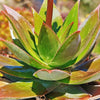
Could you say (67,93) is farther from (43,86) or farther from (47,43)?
(47,43)

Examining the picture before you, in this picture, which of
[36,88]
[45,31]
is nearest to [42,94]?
[36,88]

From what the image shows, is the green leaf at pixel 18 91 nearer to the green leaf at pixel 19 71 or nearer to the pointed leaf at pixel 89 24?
the green leaf at pixel 19 71

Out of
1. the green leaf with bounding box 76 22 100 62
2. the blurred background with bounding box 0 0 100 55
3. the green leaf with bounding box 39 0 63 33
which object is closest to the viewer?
the green leaf with bounding box 76 22 100 62

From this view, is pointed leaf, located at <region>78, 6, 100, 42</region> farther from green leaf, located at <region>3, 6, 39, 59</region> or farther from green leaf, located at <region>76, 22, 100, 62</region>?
green leaf, located at <region>3, 6, 39, 59</region>

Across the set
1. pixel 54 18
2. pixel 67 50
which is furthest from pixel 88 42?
pixel 54 18

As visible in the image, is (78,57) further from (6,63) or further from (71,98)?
(6,63)

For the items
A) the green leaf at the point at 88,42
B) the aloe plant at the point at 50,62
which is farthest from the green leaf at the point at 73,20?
the green leaf at the point at 88,42

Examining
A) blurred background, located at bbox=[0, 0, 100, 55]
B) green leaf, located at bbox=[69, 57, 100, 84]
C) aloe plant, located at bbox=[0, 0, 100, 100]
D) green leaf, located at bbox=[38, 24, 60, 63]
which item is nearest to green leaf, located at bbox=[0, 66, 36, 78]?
aloe plant, located at bbox=[0, 0, 100, 100]
